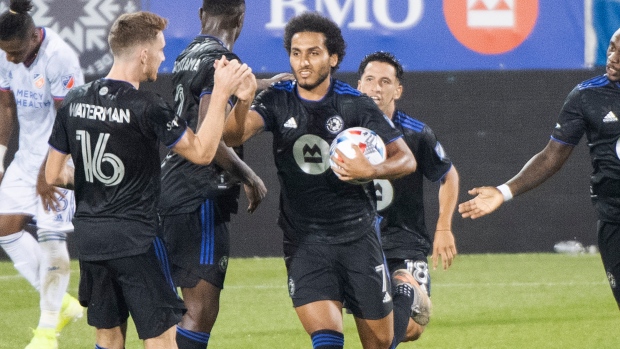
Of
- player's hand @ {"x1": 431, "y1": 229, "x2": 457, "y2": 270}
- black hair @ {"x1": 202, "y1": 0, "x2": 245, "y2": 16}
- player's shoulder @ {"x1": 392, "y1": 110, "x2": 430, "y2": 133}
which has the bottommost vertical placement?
player's hand @ {"x1": 431, "y1": 229, "x2": 457, "y2": 270}

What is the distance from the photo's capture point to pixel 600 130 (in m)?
5.67

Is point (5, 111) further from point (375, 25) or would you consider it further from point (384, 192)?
point (375, 25)

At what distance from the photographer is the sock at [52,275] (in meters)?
6.90

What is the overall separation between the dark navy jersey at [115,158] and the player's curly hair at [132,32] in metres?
0.18

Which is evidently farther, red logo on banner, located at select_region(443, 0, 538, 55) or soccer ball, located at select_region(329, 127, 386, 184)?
red logo on banner, located at select_region(443, 0, 538, 55)

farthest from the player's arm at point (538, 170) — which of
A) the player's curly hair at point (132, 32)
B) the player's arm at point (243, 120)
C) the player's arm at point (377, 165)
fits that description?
the player's curly hair at point (132, 32)

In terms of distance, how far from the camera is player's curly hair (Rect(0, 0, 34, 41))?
22.0 feet

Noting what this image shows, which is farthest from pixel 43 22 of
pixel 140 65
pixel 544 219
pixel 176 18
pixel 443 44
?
pixel 140 65

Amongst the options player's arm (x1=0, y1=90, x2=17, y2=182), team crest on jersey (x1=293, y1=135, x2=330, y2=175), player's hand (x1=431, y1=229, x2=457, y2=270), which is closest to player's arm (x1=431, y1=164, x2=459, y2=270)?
player's hand (x1=431, y1=229, x2=457, y2=270)

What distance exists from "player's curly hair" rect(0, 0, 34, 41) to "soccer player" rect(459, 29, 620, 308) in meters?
3.15

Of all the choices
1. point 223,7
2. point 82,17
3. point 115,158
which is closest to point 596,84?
point 223,7

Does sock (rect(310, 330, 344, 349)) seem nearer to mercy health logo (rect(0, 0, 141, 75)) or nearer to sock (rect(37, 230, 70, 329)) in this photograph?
sock (rect(37, 230, 70, 329))

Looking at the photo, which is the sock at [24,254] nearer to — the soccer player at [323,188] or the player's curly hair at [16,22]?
the player's curly hair at [16,22]

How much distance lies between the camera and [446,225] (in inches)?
234
